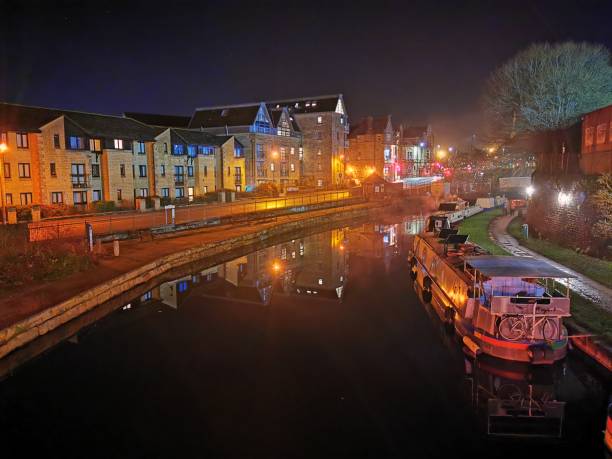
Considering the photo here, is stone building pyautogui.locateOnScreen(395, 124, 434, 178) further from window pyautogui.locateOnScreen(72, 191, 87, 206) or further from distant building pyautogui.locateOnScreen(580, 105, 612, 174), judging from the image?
window pyautogui.locateOnScreen(72, 191, 87, 206)

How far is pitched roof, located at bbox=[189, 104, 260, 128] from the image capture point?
63.8 m

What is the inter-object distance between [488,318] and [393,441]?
5.10 metres

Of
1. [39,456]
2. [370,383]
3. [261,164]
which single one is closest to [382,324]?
[370,383]

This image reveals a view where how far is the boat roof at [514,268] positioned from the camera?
13.8 meters

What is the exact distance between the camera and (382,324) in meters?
18.8

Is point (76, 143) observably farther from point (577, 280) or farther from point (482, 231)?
point (577, 280)

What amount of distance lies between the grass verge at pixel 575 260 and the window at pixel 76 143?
3567 cm

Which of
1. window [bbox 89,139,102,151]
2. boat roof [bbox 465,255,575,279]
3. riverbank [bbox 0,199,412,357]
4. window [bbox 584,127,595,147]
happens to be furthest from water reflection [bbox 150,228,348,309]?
window [bbox 89,139,102,151]

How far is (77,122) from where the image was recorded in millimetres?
41688

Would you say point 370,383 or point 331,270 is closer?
point 370,383

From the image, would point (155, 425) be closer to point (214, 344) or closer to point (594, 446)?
point (214, 344)

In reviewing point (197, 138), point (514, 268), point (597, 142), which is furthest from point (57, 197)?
point (597, 142)

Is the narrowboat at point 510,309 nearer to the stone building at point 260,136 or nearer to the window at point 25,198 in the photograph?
the window at point 25,198

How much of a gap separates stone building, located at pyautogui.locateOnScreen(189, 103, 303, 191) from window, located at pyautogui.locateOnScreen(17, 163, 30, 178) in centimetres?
2797
